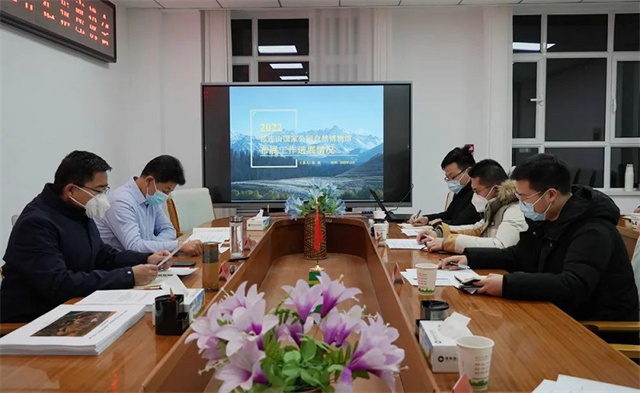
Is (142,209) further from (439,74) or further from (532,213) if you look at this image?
(439,74)

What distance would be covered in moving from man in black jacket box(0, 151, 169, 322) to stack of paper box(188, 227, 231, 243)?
75 centimetres

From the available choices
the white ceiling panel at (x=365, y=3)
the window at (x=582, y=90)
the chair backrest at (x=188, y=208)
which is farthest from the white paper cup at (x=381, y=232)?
the window at (x=582, y=90)

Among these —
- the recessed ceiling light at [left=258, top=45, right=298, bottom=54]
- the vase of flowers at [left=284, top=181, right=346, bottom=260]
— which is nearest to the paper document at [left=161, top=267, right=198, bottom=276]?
the vase of flowers at [left=284, top=181, right=346, bottom=260]

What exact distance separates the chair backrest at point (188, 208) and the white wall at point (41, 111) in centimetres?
91

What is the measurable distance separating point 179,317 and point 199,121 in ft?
14.0

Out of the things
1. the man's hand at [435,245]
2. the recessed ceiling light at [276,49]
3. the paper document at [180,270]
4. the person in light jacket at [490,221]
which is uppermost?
the recessed ceiling light at [276,49]

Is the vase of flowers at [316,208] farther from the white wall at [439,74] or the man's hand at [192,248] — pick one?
the white wall at [439,74]

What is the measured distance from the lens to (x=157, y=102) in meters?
5.21

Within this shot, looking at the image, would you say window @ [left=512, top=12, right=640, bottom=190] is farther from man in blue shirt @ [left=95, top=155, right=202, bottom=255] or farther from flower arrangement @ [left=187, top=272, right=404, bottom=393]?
flower arrangement @ [left=187, top=272, right=404, bottom=393]

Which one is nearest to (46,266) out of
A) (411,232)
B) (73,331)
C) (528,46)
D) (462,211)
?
(73,331)

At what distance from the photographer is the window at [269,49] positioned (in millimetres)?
5391

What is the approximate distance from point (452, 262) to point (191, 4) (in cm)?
402

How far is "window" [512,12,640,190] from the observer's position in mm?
5316

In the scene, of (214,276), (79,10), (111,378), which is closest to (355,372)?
(111,378)
